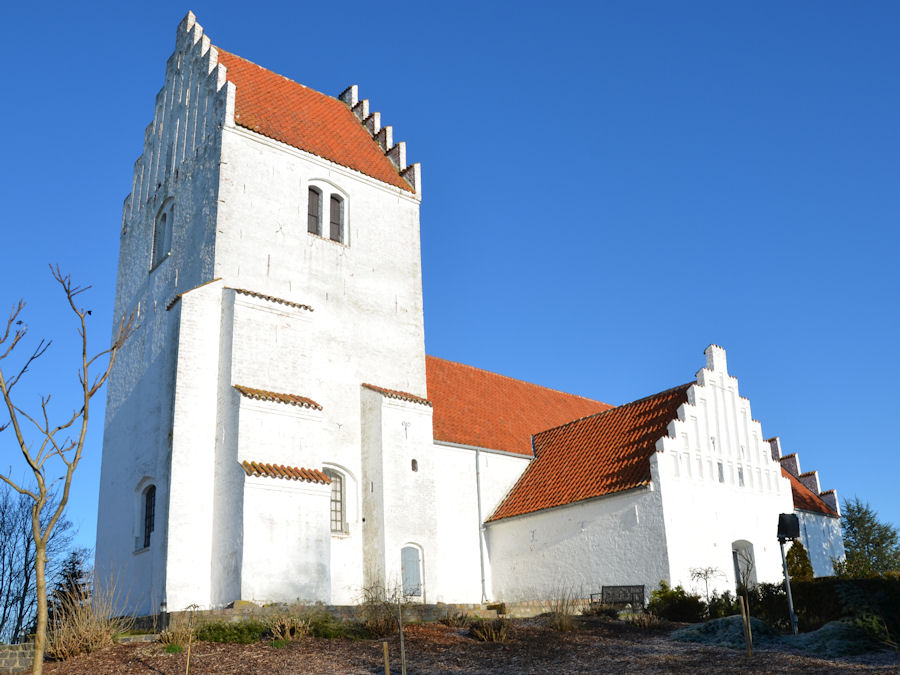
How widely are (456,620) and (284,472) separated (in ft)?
15.0

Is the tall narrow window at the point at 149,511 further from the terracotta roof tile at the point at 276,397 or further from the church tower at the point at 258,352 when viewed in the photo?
the terracotta roof tile at the point at 276,397

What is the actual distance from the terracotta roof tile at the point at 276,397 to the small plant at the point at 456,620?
5.37m

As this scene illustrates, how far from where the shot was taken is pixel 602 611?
17.5 meters

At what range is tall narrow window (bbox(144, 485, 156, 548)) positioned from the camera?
56.5 ft

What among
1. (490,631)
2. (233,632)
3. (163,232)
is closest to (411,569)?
(490,631)

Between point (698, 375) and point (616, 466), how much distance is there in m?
3.39

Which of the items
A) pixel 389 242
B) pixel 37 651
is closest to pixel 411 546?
pixel 389 242

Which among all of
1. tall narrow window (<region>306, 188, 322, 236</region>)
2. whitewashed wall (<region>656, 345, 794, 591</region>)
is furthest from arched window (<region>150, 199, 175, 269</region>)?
whitewashed wall (<region>656, 345, 794, 591</region>)

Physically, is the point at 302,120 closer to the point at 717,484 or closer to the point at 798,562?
the point at 717,484

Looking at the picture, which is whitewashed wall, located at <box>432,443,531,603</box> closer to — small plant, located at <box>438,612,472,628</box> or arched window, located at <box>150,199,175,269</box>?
small plant, located at <box>438,612,472,628</box>

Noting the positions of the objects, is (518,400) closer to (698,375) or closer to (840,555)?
(698,375)

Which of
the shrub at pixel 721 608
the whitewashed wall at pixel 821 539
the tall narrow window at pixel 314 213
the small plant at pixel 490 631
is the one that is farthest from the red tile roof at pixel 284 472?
the whitewashed wall at pixel 821 539

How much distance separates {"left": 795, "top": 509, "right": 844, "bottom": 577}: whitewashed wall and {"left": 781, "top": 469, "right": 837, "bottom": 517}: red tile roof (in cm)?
17

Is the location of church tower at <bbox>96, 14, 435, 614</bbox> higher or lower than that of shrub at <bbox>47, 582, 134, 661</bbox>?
higher
